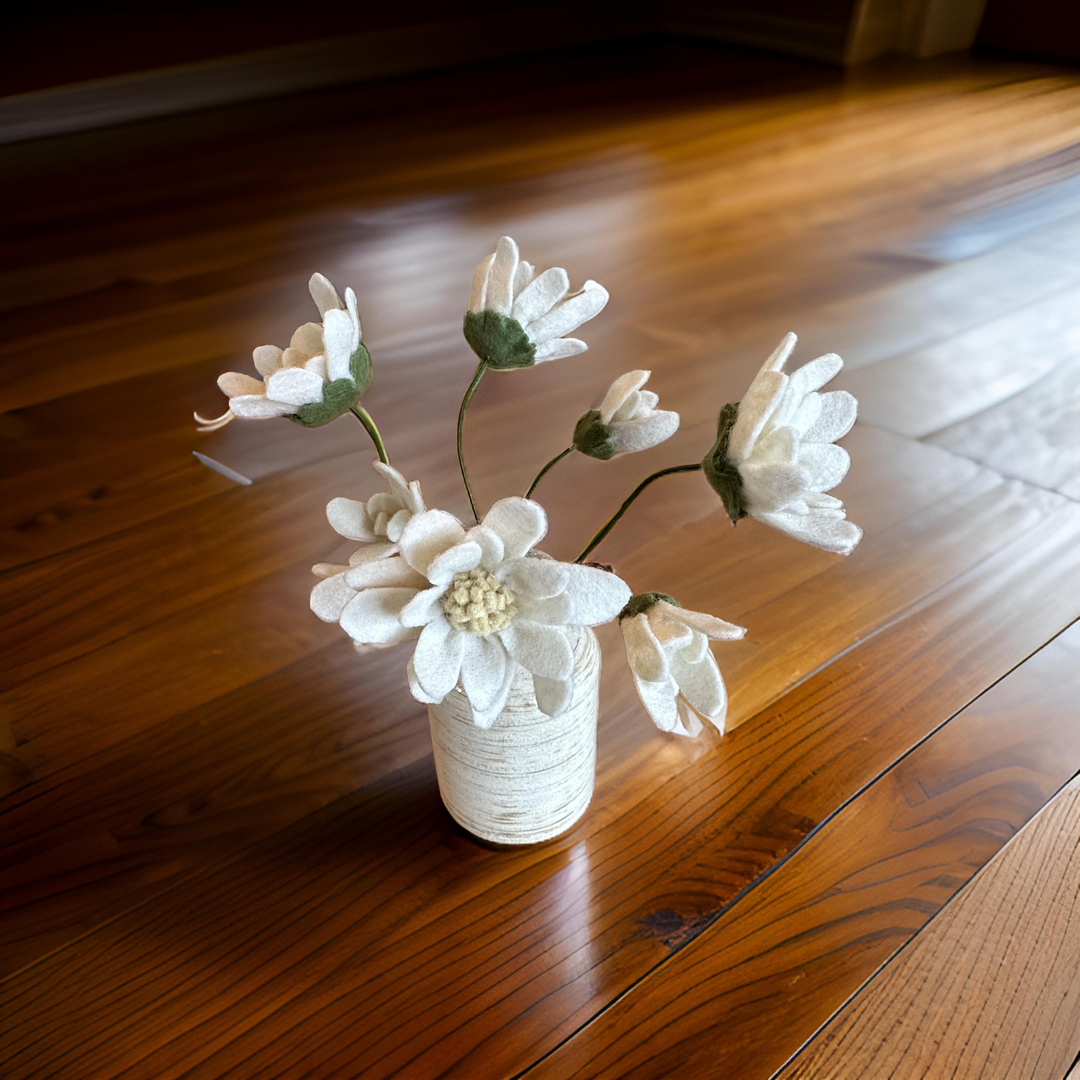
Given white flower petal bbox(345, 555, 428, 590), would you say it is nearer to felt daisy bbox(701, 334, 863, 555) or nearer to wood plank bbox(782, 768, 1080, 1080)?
felt daisy bbox(701, 334, 863, 555)

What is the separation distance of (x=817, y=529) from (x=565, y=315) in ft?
0.53

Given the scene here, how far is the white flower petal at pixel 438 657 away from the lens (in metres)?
0.43

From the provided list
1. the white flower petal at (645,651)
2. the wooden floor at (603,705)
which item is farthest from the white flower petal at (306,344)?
the wooden floor at (603,705)

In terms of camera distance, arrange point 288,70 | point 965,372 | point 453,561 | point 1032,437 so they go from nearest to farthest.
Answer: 1. point 453,561
2. point 1032,437
3. point 965,372
4. point 288,70

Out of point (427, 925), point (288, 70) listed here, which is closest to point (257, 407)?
point (427, 925)

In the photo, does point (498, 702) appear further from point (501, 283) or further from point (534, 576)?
point (501, 283)

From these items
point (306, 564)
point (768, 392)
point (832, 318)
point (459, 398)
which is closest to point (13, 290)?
point (459, 398)

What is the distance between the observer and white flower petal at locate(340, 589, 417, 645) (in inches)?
16.9

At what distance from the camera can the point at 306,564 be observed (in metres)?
0.95

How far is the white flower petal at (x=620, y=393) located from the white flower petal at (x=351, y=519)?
13 cm

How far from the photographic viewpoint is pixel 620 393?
0.50 metres

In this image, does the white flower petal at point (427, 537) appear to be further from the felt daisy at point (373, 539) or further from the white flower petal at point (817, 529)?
the white flower petal at point (817, 529)

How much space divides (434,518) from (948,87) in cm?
287

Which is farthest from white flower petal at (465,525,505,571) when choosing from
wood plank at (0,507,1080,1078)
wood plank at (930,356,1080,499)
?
wood plank at (930,356,1080,499)
